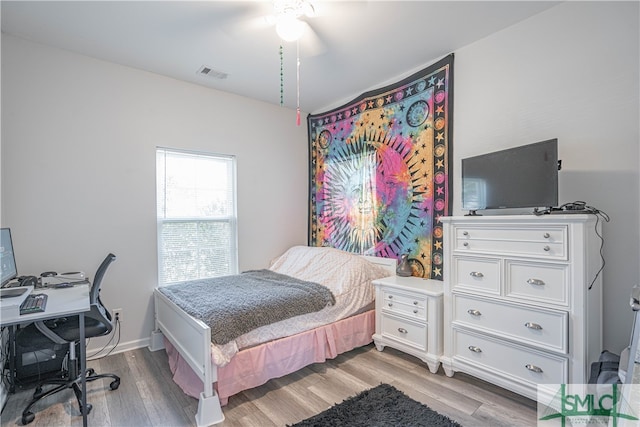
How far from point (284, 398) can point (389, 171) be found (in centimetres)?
227

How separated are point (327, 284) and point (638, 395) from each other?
205 cm

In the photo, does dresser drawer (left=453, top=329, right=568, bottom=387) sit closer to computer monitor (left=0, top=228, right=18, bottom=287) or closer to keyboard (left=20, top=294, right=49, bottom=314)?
keyboard (left=20, top=294, right=49, bottom=314)

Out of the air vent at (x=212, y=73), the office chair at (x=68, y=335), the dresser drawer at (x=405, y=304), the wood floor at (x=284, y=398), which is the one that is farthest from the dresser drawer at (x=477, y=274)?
the air vent at (x=212, y=73)

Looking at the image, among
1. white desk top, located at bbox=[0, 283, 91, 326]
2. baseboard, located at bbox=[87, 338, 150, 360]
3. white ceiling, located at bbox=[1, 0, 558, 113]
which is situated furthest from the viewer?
baseboard, located at bbox=[87, 338, 150, 360]

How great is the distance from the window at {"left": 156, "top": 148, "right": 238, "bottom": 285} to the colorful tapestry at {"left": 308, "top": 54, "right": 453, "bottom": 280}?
1.17 metres

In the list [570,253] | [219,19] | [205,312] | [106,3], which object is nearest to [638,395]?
[570,253]

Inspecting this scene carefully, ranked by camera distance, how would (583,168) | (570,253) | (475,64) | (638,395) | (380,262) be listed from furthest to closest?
(380,262), (475,64), (583,168), (570,253), (638,395)

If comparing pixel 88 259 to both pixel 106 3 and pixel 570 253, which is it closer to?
pixel 106 3

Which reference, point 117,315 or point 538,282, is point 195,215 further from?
point 538,282

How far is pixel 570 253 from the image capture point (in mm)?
1760

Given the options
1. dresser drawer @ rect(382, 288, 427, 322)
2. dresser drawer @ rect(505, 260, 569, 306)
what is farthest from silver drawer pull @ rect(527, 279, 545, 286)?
dresser drawer @ rect(382, 288, 427, 322)

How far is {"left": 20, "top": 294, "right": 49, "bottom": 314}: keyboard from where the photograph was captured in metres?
1.71

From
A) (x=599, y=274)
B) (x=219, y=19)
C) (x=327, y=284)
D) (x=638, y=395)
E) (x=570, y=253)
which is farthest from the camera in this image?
(x=327, y=284)

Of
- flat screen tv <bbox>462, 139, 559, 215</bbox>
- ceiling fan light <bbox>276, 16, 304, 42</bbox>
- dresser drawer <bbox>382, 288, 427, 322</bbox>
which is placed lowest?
dresser drawer <bbox>382, 288, 427, 322</bbox>
